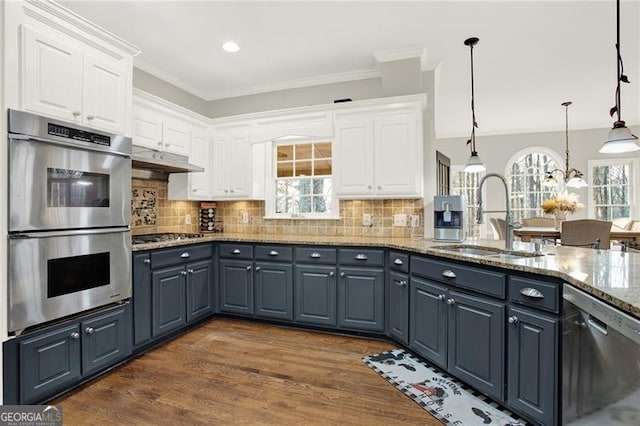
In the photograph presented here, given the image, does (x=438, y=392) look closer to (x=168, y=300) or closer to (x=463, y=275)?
(x=463, y=275)

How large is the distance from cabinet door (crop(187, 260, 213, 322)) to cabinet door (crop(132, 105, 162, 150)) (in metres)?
1.29

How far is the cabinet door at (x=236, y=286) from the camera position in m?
3.54

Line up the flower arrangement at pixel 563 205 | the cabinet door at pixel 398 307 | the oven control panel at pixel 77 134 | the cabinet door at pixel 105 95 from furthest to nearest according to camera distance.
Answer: the flower arrangement at pixel 563 205
the cabinet door at pixel 398 307
the cabinet door at pixel 105 95
the oven control panel at pixel 77 134

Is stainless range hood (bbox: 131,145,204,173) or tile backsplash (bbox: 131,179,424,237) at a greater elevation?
stainless range hood (bbox: 131,145,204,173)

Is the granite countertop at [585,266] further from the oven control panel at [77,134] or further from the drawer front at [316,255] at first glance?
the oven control panel at [77,134]

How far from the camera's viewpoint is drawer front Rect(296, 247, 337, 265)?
10.6 ft

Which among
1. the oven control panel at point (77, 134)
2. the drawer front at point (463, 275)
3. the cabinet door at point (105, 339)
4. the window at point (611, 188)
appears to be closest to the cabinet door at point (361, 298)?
the drawer front at point (463, 275)

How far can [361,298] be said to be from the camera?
3152 millimetres

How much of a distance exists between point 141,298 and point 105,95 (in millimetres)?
1618

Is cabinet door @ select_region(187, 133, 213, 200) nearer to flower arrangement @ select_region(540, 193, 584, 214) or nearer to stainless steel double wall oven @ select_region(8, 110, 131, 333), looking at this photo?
stainless steel double wall oven @ select_region(8, 110, 131, 333)

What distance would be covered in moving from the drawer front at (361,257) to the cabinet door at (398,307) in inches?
7.0

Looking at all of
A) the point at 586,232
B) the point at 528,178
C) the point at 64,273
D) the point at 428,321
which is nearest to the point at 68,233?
the point at 64,273

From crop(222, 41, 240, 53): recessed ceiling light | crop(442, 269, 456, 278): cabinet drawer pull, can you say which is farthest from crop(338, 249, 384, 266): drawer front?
crop(222, 41, 240, 53): recessed ceiling light

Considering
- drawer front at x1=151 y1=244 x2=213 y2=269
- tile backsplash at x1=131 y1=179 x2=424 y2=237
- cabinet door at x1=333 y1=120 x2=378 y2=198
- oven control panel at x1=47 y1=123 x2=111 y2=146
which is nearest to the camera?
oven control panel at x1=47 y1=123 x2=111 y2=146
